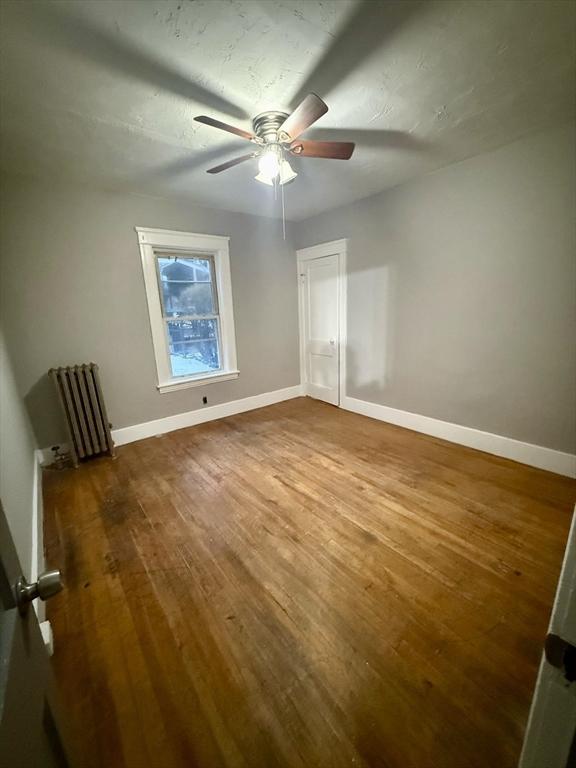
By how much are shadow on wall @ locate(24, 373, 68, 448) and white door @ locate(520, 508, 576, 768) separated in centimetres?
348

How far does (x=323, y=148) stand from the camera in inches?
72.5

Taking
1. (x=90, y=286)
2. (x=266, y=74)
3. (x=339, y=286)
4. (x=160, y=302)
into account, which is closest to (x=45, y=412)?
(x=90, y=286)

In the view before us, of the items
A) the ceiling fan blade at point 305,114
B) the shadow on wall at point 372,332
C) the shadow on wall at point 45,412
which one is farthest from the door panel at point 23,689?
the shadow on wall at point 372,332

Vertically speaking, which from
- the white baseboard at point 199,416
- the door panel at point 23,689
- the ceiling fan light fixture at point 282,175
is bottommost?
the white baseboard at point 199,416

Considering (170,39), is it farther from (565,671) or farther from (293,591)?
(293,591)

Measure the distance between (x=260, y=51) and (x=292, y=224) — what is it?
2883mm

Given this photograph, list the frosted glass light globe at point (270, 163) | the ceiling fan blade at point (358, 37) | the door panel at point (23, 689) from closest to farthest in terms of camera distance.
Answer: the door panel at point (23, 689)
the ceiling fan blade at point (358, 37)
the frosted glass light globe at point (270, 163)

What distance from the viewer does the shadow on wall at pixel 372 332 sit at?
11.2 ft

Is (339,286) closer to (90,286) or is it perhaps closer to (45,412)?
(90,286)

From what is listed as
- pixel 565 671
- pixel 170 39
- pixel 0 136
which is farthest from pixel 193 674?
pixel 0 136

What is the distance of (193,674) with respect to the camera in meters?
1.20

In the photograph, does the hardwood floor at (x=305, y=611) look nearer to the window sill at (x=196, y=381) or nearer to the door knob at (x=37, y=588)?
the door knob at (x=37, y=588)

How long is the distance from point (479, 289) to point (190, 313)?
3.06 m

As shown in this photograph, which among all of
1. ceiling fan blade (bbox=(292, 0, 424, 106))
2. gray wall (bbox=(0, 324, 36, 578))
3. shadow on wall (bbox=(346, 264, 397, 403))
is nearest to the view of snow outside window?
gray wall (bbox=(0, 324, 36, 578))
